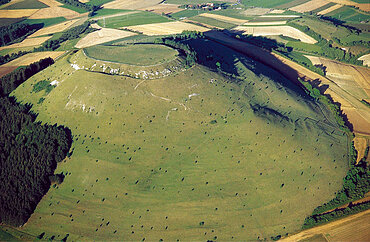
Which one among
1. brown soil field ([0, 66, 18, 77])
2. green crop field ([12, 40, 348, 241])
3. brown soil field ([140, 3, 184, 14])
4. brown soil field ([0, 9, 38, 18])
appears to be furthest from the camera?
brown soil field ([140, 3, 184, 14])

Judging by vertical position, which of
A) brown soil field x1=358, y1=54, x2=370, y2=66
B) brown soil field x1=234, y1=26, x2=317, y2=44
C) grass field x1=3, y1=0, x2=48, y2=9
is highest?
grass field x1=3, y1=0, x2=48, y2=9

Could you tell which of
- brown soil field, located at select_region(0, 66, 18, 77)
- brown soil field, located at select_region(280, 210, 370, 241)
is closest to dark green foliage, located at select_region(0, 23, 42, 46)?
brown soil field, located at select_region(0, 66, 18, 77)

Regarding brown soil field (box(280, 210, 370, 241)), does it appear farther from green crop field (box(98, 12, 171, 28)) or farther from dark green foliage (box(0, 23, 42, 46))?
dark green foliage (box(0, 23, 42, 46))

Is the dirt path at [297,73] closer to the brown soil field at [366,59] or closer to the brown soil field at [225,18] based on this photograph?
the brown soil field at [366,59]

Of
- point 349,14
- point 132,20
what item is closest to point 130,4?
point 132,20

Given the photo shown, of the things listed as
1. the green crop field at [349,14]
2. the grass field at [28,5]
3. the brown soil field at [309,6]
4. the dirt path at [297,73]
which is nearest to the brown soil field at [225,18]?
the dirt path at [297,73]

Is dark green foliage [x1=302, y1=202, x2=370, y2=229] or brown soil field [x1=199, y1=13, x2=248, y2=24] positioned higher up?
brown soil field [x1=199, y1=13, x2=248, y2=24]

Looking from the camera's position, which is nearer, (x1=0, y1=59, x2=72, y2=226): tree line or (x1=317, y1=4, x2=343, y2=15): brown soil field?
(x1=0, y1=59, x2=72, y2=226): tree line

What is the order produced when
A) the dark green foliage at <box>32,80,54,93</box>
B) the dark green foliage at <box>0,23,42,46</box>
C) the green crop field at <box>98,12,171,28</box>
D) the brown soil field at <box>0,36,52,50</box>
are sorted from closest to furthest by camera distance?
the dark green foliage at <box>32,80,54,93</box> < the brown soil field at <box>0,36,52,50</box> < the dark green foliage at <box>0,23,42,46</box> < the green crop field at <box>98,12,171,28</box>
